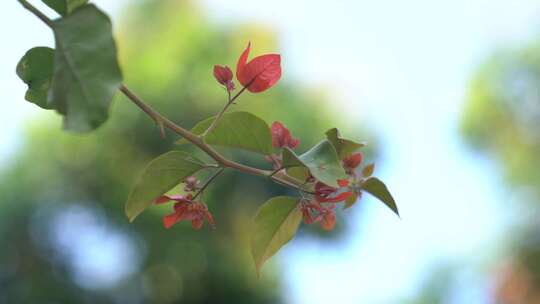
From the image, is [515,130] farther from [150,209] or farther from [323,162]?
[323,162]

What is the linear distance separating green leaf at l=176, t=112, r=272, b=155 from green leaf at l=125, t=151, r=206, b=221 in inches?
0.7

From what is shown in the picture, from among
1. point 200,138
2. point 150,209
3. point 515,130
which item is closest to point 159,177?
point 200,138

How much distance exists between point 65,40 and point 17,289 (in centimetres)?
539

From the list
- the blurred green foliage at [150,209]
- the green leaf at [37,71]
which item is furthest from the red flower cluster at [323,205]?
the blurred green foliage at [150,209]

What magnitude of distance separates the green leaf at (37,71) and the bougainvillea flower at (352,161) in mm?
178

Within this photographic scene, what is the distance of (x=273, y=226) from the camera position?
47 centimetres

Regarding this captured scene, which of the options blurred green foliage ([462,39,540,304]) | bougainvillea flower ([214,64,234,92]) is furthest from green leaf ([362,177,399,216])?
blurred green foliage ([462,39,540,304])

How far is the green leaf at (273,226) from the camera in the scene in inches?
18.4

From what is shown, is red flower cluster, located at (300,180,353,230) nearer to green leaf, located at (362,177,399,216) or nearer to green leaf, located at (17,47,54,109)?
green leaf, located at (362,177,399,216)

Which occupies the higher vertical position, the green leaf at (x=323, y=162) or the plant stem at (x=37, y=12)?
the green leaf at (x=323, y=162)

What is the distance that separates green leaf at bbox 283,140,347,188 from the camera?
36 centimetres

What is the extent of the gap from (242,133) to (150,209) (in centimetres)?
513

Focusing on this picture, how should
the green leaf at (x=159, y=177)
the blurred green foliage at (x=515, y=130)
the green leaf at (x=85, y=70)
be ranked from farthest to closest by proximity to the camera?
1. the blurred green foliage at (x=515, y=130)
2. the green leaf at (x=159, y=177)
3. the green leaf at (x=85, y=70)

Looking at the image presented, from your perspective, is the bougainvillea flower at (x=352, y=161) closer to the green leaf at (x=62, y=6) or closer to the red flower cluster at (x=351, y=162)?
the red flower cluster at (x=351, y=162)
